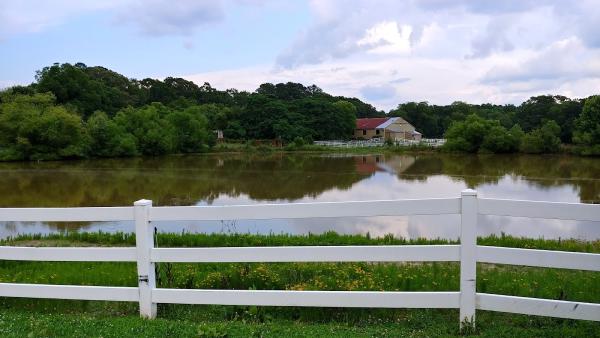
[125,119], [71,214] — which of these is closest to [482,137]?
[125,119]

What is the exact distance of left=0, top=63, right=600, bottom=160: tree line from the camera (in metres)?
56.8

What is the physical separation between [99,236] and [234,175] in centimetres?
2424

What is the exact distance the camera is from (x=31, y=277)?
7273 millimetres

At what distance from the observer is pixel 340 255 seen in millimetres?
4473

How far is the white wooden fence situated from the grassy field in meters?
0.23

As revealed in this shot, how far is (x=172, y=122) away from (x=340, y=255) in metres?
69.9

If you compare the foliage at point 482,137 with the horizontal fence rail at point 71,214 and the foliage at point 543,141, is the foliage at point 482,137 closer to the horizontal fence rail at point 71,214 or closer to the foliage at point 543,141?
the foliage at point 543,141

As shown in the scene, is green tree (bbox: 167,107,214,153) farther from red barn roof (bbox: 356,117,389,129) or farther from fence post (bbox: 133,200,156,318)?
fence post (bbox: 133,200,156,318)

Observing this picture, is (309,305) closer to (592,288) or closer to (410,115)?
(592,288)

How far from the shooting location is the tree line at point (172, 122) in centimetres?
5684

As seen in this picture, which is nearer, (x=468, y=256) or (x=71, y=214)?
(x=468, y=256)

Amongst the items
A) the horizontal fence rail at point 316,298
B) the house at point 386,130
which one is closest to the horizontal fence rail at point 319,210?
the horizontal fence rail at point 316,298

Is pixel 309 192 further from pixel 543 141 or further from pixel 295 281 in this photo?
pixel 543 141

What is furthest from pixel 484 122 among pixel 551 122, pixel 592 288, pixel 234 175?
pixel 592 288
